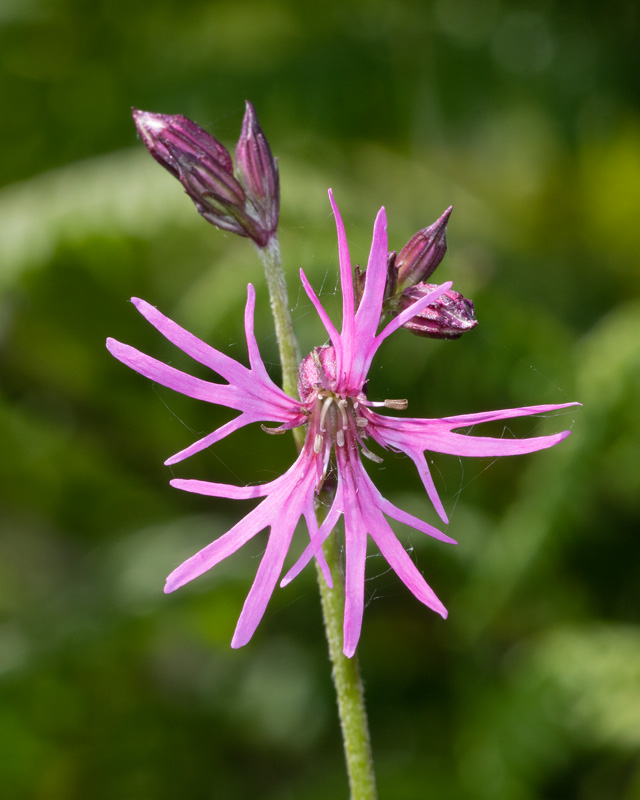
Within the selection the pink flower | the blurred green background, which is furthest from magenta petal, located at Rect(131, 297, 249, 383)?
the blurred green background

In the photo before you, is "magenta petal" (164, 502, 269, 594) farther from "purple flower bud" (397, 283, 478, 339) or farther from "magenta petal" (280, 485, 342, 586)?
"purple flower bud" (397, 283, 478, 339)

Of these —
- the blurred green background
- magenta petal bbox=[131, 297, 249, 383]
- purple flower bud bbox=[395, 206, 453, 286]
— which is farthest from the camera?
the blurred green background

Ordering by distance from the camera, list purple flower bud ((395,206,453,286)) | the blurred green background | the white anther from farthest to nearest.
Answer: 1. the blurred green background
2. purple flower bud ((395,206,453,286))
3. the white anther

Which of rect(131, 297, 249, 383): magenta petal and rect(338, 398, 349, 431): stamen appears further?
rect(338, 398, 349, 431): stamen

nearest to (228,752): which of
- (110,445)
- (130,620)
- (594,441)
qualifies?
(130,620)

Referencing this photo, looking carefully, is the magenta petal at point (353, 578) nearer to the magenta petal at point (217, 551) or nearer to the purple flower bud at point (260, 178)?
the magenta petal at point (217, 551)

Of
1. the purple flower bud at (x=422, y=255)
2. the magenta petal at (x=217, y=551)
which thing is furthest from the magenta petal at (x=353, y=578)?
the purple flower bud at (x=422, y=255)
